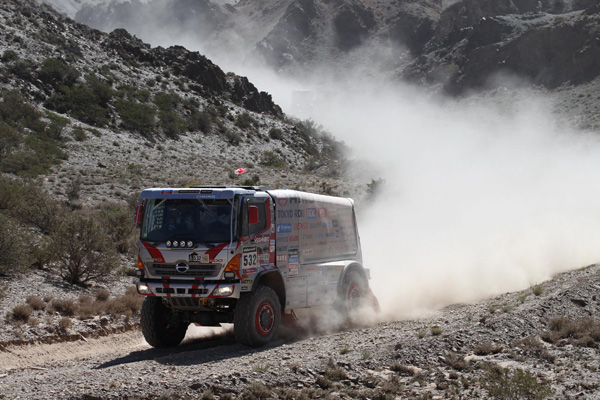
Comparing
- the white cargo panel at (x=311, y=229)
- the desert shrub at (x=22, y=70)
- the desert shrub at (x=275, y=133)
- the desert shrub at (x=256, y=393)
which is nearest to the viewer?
the desert shrub at (x=256, y=393)

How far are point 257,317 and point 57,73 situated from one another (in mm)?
47729

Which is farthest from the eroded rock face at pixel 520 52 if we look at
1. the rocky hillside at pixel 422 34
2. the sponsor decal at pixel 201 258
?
the sponsor decal at pixel 201 258

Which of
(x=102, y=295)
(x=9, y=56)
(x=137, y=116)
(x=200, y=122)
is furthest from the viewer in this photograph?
(x=200, y=122)

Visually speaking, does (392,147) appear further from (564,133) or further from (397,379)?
(397,379)

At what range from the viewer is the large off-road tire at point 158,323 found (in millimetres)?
11695

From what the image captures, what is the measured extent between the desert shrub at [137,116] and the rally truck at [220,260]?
138ft

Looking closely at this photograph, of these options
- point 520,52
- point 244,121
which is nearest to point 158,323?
point 244,121

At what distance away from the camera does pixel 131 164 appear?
4178 cm

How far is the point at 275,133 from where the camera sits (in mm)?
67750

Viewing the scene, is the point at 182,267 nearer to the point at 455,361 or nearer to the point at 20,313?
the point at 455,361

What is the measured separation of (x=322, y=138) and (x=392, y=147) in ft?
31.5

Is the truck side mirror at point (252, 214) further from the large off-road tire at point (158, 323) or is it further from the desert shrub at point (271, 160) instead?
the desert shrub at point (271, 160)

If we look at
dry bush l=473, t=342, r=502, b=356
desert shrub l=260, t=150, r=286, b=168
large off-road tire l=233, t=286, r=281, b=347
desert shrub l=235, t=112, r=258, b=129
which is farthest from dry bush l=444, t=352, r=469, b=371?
desert shrub l=235, t=112, r=258, b=129

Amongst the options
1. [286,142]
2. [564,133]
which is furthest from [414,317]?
[564,133]
